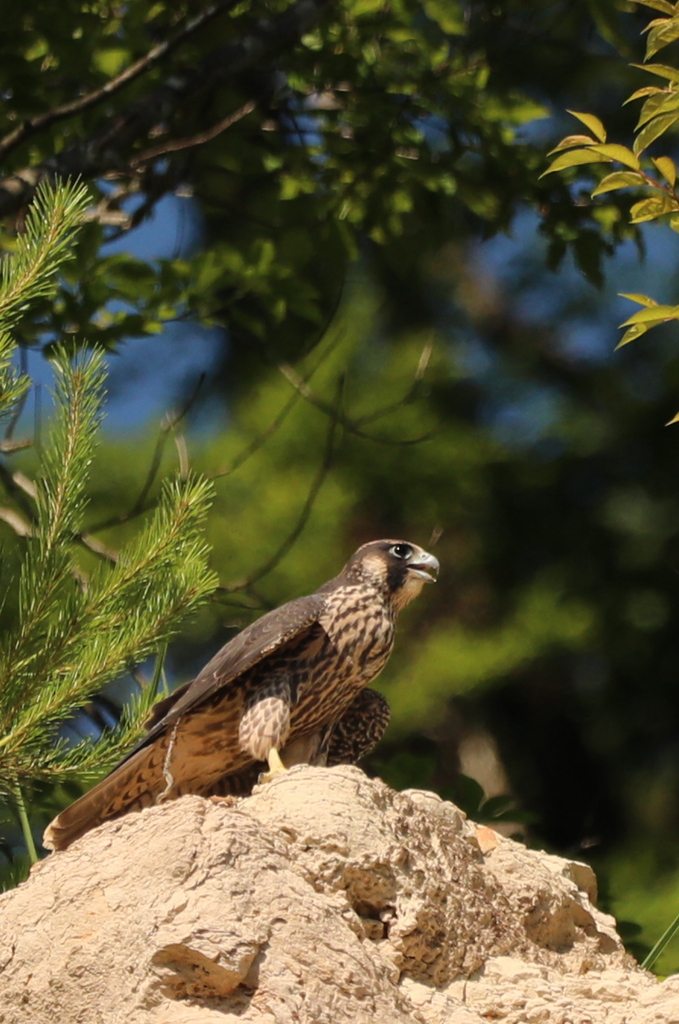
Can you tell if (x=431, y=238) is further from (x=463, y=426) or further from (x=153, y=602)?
(x=153, y=602)

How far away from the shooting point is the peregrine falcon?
344 centimetres

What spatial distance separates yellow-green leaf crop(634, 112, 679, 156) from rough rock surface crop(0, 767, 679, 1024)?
48.2 inches

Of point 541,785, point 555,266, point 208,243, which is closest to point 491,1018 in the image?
point 541,785

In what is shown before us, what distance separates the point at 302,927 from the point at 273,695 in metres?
1.25

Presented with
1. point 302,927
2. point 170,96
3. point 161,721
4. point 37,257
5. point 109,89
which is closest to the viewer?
point 302,927

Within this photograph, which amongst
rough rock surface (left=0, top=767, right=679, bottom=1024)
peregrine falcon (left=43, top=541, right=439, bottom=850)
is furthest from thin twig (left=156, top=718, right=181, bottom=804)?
rough rock surface (left=0, top=767, right=679, bottom=1024)

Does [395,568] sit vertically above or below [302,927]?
below

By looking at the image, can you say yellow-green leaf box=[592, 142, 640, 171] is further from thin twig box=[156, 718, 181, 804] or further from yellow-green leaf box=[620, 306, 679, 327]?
thin twig box=[156, 718, 181, 804]

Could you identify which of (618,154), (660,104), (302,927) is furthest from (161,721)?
(660,104)

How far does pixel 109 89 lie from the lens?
4.71 m

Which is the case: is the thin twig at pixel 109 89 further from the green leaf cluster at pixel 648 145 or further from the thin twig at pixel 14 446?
the green leaf cluster at pixel 648 145

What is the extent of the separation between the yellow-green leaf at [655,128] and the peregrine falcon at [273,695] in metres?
1.57

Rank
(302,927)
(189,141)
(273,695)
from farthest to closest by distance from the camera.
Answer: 1. (189,141)
2. (273,695)
3. (302,927)

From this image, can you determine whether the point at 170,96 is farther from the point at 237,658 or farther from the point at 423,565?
the point at 237,658
